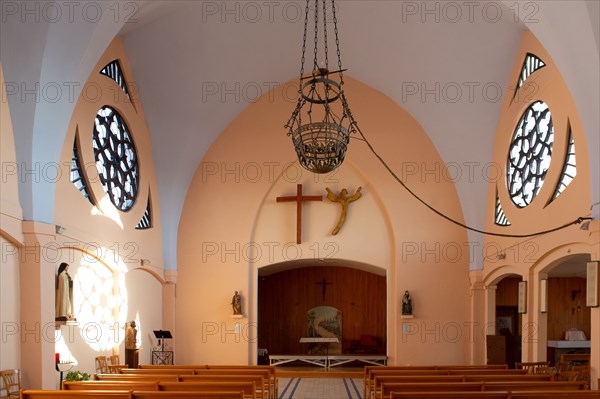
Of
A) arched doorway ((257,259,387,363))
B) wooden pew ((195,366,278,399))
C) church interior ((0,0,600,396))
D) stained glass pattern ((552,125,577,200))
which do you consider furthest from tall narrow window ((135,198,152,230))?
stained glass pattern ((552,125,577,200))

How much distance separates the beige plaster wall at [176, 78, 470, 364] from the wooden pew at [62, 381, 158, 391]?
312 inches

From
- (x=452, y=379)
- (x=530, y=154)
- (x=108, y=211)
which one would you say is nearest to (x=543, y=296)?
(x=530, y=154)

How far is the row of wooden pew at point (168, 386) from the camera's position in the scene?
7.38 metres

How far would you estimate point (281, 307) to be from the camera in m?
20.1

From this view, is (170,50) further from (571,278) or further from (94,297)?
(571,278)

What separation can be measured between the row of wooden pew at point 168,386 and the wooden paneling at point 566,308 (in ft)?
35.6

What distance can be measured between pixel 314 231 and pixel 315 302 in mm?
3823

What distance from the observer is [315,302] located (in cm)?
2005

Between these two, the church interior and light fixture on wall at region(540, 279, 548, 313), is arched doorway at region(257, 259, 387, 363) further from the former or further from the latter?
light fixture on wall at region(540, 279, 548, 313)

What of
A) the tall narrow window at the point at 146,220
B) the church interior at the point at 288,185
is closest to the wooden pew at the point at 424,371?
the church interior at the point at 288,185

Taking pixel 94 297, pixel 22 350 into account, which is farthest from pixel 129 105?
pixel 22 350

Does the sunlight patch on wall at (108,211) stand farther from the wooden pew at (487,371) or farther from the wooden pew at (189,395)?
the wooden pew at (487,371)

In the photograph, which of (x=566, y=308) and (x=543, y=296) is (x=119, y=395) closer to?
(x=543, y=296)

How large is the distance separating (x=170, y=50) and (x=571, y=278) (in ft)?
42.2
